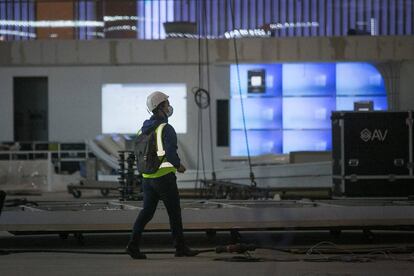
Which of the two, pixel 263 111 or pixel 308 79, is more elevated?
pixel 308 79

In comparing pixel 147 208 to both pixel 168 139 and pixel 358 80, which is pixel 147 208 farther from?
pixel 358 80

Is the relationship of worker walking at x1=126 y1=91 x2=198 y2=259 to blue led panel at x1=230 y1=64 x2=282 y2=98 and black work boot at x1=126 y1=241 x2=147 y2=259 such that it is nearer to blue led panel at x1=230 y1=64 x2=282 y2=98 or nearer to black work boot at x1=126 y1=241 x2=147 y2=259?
black work boot at x1=126 y1=241 x2=147 y2=259

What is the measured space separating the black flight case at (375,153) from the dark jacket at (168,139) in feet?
16.2

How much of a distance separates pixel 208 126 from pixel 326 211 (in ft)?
42.9

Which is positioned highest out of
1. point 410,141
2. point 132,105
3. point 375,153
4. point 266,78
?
point 266,78

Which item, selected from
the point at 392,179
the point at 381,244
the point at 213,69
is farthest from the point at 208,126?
the point at 381,244

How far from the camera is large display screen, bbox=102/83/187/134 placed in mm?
24000

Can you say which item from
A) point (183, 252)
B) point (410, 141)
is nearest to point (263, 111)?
point (410, 141)

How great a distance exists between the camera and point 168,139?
966cm

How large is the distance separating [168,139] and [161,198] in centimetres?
74

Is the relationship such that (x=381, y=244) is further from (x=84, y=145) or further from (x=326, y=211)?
(x=84, y=145)

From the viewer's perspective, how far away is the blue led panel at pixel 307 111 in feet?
79.0

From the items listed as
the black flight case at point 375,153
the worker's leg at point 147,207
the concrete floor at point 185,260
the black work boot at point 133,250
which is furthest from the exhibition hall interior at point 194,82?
the worker's leg at point 147,207

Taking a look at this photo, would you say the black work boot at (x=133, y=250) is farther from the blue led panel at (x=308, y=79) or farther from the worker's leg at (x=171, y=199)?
the blue led panel at (x=308, y=79)
